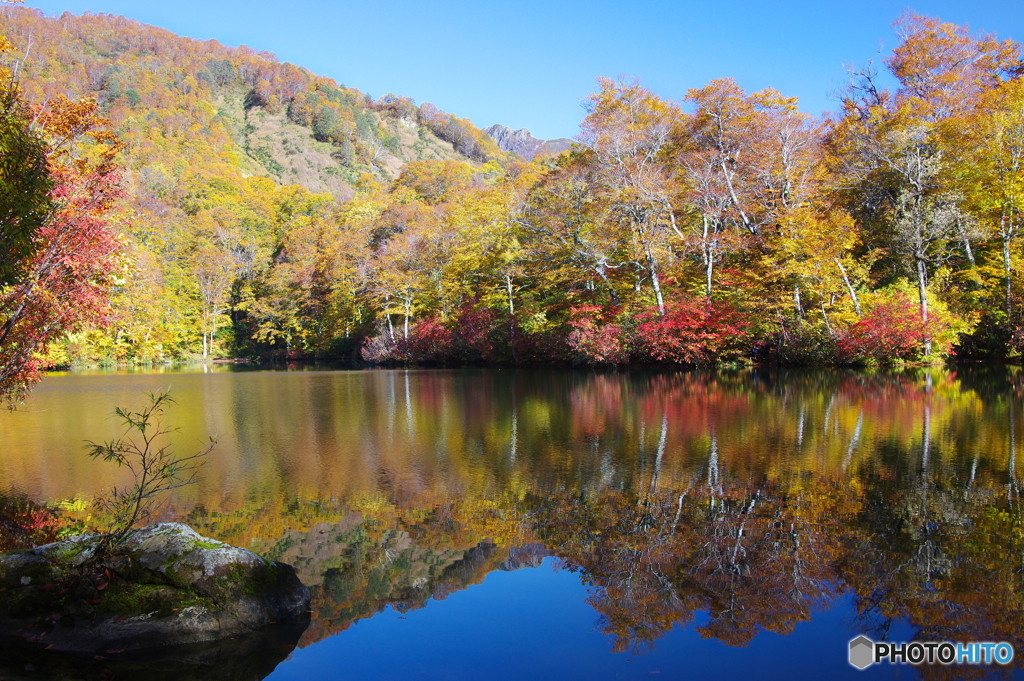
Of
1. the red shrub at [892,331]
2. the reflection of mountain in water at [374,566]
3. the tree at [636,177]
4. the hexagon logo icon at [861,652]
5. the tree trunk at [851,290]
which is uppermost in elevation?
the tree at [636,177]

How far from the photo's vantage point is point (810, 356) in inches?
1048

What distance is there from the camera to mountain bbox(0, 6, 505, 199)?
86938mm

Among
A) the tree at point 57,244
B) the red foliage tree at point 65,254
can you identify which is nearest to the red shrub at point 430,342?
the tree at point 57,244

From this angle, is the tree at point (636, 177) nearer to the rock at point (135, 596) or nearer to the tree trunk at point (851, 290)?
the tree trunk at point (851, 290)

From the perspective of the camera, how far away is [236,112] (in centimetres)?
11656

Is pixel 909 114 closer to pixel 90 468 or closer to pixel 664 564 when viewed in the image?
pixel 664 564

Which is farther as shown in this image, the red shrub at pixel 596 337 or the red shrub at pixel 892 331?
the red shrub at pixel 596 337

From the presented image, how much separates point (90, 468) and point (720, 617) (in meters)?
9.76

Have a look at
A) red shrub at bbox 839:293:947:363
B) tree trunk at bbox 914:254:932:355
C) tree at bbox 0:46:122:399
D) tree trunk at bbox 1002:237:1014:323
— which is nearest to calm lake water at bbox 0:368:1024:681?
tree at bbox 0:46:122:399

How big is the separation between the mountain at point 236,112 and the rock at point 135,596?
7339 cm

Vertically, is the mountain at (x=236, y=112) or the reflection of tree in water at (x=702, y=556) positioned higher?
the mountain at (x=236, y=112)

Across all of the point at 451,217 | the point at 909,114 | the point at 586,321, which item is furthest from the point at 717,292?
the point at 451,217

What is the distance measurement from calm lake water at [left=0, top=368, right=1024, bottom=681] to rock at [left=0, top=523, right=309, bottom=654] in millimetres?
338

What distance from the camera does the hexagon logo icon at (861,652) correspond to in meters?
4.11
